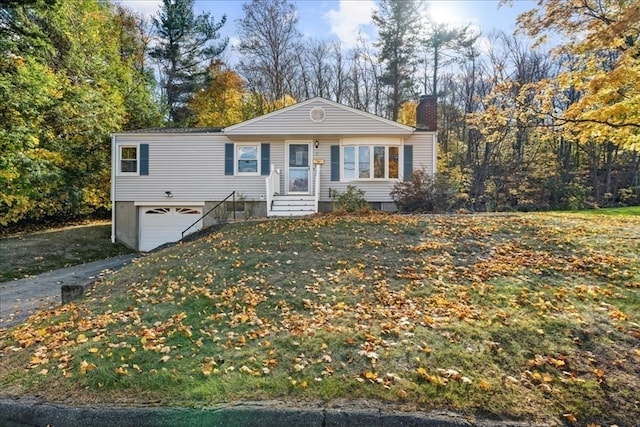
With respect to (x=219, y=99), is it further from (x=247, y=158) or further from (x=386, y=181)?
(x=386, y=181)

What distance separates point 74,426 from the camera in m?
3.25

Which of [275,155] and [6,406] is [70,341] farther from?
[275,155]

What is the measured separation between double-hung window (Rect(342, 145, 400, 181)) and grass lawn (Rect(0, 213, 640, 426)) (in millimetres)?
7183

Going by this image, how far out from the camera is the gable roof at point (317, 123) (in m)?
14.6

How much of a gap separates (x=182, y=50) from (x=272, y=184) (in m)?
17.0

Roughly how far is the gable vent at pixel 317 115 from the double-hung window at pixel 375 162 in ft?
5.35

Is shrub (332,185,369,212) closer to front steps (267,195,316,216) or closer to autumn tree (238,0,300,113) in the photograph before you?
front steps (267,195,316,216)

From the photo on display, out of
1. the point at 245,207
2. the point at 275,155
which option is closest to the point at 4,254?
the point at 245,207

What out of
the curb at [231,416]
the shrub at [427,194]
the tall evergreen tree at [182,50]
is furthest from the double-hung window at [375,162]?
the tall evergreen tree at [182,50]

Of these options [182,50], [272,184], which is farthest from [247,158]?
[182,50]

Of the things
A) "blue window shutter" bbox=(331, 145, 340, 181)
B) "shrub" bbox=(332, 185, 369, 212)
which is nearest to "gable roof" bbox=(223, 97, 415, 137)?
→ "blue window shutter" bbox=(331, 145, 340, 181)

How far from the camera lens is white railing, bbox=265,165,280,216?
13808 mm

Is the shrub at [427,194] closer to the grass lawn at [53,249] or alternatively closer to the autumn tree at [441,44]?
the grass lawn at [53,249]

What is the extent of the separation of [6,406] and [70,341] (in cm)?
130
